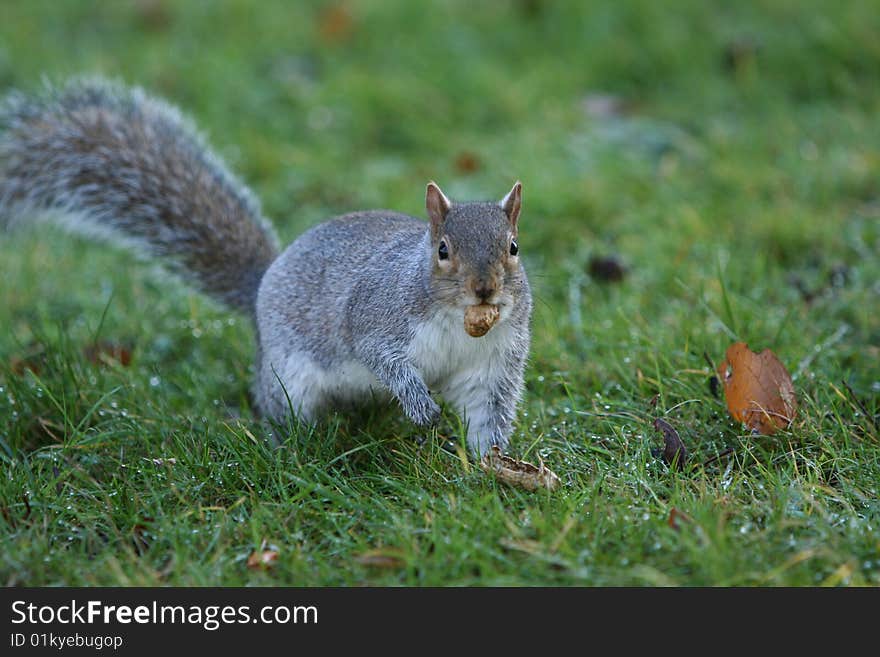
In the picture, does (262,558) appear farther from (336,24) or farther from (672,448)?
(336,24)

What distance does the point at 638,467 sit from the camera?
2283 millimetres

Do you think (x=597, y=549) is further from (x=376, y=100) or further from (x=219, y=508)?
(x=376, y=100)

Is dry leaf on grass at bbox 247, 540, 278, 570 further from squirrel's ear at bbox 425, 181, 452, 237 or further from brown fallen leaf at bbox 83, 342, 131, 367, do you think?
brown fallen leaf at bbox 83, 342, 131, 367

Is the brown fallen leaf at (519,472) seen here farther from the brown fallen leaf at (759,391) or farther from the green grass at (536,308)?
the brown fallen leaf at (759,391)

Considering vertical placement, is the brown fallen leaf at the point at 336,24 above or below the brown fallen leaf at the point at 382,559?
above

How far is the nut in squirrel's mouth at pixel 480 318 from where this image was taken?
2.23 meters

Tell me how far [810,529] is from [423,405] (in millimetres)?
874

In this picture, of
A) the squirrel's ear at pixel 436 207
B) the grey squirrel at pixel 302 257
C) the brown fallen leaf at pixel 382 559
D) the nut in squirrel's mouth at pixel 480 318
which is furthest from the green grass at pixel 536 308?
the squirrel's ear at pixel 436 207

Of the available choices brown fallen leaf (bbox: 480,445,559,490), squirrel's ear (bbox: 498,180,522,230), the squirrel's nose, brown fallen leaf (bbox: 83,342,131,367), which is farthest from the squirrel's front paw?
brown fallen leaf (bbox: 83,342,131,367)

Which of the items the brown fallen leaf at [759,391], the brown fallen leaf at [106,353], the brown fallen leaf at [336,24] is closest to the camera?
the brown fallen leaf at [759,391]

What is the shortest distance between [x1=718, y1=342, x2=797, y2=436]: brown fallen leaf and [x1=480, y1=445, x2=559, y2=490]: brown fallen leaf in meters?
0.53

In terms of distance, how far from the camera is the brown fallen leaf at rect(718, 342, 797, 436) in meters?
2.44

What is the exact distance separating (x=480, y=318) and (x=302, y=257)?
0.81 m

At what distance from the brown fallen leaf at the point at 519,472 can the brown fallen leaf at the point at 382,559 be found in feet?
1.20
